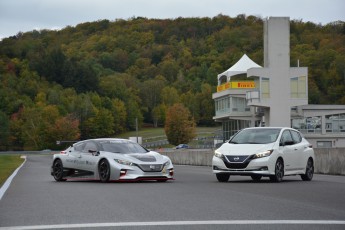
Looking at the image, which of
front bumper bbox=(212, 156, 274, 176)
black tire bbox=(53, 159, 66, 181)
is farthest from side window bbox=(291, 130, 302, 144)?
black tire bbox=(53, 159, 66, 181)

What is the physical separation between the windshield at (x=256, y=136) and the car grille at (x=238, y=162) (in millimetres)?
1088

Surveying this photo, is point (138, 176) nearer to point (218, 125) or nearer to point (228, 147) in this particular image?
point (228, 147)

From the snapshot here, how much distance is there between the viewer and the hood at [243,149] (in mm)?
21094

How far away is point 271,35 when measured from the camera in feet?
245

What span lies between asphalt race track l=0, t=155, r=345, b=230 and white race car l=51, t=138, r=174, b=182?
2737 mm

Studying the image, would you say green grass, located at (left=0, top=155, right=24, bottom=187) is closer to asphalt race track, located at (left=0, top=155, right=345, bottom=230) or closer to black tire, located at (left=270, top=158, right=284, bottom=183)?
asphalt race track, located at (left=0, top=155, right=345, bottom=230)

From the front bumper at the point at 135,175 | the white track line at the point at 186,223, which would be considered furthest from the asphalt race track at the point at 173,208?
the front bumper at the point at 135,175

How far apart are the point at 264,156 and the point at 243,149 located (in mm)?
604

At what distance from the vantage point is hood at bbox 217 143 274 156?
69.2 ft

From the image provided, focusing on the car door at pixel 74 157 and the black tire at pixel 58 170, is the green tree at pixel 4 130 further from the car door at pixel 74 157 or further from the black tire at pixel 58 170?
the car door at pixel 74 157

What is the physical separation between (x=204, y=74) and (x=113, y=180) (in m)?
174

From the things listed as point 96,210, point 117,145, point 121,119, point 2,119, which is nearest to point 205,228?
point 96,210

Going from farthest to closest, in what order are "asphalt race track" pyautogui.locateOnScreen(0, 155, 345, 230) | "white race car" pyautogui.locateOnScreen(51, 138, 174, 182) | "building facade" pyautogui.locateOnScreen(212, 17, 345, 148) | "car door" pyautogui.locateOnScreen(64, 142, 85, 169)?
"building facade" pyautogui.locateOnScreen(212, 17, 345, 148)
"car door" pyautogui.locateOnScreen(64, 142, 85, 169)
"white race car" pyautogui.locateOnScreen(51, 138, 174, 182)
"asphalt race track" pyautogui.locateOnScreen(0, 155, 345, 230)

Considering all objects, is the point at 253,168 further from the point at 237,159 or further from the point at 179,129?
the point at 179,129
